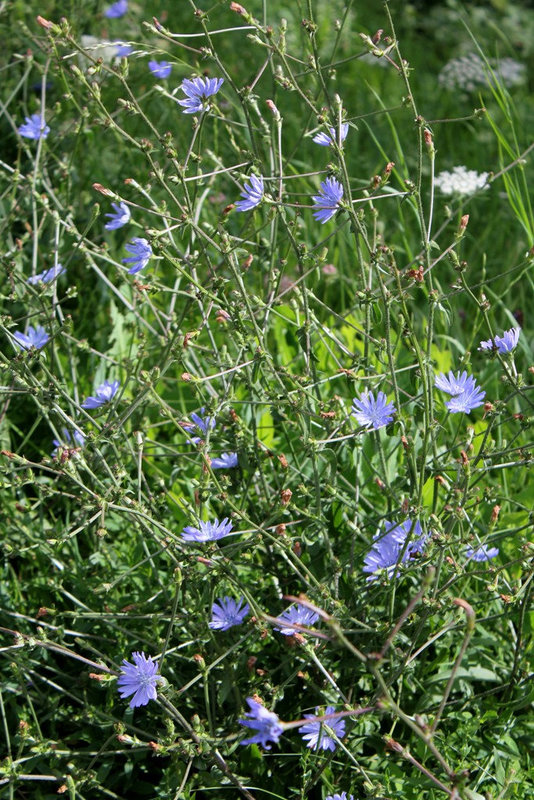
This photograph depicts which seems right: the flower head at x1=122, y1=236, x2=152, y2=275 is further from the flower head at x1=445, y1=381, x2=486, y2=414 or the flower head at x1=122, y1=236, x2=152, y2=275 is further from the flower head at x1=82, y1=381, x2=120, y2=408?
the flower head at x1=445, y1=381, x2=486, y2=414

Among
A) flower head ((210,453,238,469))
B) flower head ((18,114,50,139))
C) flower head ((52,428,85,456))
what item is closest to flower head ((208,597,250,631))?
flower head ((210,453,238,469))

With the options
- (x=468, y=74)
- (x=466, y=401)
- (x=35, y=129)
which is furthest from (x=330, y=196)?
(x=468, y=74)

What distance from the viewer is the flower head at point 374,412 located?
146 centimetres

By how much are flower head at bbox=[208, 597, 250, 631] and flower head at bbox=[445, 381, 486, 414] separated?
0.45 meters

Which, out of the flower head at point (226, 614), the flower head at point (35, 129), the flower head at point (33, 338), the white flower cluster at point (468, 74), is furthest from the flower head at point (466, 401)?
the white flower cluster at point (468, 74)

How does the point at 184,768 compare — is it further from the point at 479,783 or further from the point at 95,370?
the point at 95,370

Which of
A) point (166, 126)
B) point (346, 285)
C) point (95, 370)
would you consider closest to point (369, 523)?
point (95, 370)

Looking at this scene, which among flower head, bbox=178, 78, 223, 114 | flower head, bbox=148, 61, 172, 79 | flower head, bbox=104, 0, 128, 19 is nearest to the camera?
flower head, bbox=178, 78, 223, 114

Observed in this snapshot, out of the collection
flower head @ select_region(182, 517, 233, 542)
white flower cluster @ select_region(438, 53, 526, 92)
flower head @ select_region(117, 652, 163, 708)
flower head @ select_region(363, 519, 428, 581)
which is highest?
flower head @ select_region(182, 517, 233, 542)

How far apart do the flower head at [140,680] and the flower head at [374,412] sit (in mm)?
471

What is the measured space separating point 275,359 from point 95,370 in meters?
0.43

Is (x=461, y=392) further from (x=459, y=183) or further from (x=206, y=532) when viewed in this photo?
(x=459, y=183)

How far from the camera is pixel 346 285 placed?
2.62m

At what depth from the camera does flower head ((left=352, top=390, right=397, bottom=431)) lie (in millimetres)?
1460
